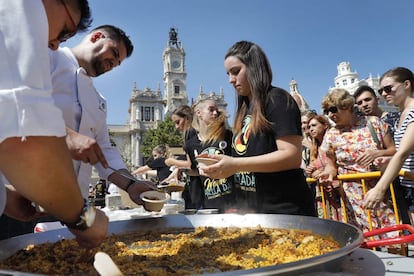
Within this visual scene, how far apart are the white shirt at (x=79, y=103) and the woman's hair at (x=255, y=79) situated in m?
0.87

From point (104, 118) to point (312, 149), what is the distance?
2555 mm

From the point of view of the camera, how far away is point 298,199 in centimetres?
175

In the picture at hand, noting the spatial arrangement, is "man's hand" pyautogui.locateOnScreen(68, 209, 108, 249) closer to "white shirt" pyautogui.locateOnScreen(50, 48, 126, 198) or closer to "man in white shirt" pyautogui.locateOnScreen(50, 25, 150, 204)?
"man in white shirt" pyautogui.locateOnScreen(50, 25, 150, 204)

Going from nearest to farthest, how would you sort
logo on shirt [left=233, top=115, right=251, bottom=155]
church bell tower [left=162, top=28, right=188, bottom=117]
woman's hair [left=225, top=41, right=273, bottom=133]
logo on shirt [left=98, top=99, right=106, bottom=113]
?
woman's hair [left=225, top=41, right=273, bottom=133], logo on shirt [left=233, top=115, right=251, bottom=155], logo on shirt [left=98, top=99, right=106, bottom=113], church bell tower [left=162, top=28, right=188, bottom=117]

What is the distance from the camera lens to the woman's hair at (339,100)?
282 centimetres

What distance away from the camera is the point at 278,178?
1755mm

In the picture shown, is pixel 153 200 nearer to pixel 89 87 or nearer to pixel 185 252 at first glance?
pixel 185 252

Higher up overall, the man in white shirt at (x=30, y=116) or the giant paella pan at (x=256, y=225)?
the man in white shirt at (x=30, y=116)

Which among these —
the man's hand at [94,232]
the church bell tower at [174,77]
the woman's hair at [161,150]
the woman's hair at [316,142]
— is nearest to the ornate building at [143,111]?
the church bell tower at [174,77]

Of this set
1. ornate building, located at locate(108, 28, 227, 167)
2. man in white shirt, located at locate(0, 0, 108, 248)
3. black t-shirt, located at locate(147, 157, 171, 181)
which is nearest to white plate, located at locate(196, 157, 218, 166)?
man in white shirt, located at locate(0, 0, 108, 248)

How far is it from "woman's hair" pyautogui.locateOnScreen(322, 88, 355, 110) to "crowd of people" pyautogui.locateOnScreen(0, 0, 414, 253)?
12 millimetres

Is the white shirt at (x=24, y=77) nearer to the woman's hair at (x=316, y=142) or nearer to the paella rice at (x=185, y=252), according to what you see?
the paella rice at (x=185, y=252)

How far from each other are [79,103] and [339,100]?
2.16m

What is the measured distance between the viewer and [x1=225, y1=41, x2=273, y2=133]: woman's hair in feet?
6.01
